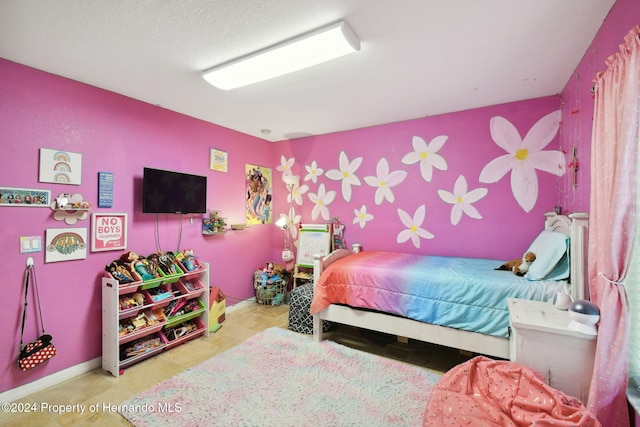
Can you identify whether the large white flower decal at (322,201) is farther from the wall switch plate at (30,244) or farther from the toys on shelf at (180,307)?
the wall switch plate at (30,244)

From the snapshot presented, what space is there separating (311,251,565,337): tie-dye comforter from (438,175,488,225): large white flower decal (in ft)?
1.71

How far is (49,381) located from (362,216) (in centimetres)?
347

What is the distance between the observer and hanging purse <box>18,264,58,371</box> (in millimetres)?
2104

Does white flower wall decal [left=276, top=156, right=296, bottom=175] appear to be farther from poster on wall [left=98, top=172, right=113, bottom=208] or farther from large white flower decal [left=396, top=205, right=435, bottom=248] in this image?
poster on wall [left=98, top=172, right=113, bottom=208]

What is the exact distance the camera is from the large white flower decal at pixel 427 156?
11.1ft

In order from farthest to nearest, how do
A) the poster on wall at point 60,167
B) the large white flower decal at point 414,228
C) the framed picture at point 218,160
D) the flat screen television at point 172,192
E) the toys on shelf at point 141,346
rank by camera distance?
the framed picture at point 218,160 < the large white flower decal at point 414,228 < the flat screen television at point 172,192 < the toys on shelf at point 141,346 < the poster on wall at point 60,167

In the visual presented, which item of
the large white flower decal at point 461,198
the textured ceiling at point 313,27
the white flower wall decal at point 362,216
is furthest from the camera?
the white flower wall decal at point 362,216

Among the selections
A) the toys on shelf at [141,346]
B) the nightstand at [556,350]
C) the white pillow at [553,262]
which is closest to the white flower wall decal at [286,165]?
the toys on shelf at [141,346]

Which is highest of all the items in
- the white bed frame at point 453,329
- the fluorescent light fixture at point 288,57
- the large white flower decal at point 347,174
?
the fluorescent light fixture at point 288,57

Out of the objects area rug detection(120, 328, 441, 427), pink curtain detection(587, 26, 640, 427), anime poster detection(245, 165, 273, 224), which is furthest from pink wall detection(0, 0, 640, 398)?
area rug detection(120, 328, 441, 427)

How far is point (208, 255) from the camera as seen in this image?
11.8 feet

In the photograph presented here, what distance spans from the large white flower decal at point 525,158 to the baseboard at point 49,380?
429cm

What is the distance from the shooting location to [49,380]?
89.4 inches

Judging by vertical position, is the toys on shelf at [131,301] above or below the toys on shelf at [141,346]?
above
